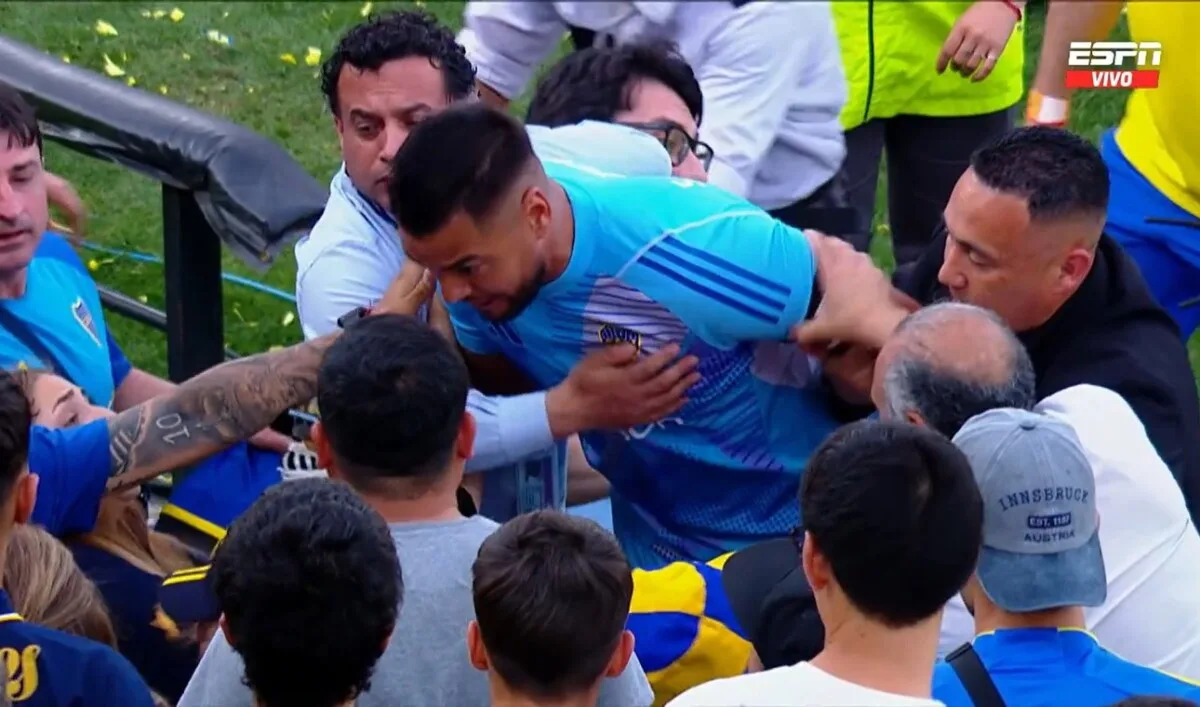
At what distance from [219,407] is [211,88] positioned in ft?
18.6

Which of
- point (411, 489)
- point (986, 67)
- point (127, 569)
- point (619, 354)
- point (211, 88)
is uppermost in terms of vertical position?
point (411, 489)

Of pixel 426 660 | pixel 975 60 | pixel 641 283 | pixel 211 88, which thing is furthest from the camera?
pixel 211 88

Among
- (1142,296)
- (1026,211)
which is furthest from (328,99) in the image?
(1142,296)

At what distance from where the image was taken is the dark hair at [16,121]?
3.53 metres

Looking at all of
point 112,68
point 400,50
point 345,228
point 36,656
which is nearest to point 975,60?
point 400,50

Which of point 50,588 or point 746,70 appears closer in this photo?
point 50,588

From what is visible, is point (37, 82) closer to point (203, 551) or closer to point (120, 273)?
point (203, 551)

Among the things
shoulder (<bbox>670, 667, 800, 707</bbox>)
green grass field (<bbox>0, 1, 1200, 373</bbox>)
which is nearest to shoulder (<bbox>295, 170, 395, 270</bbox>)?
shoulder (<bbox>670, 667, 800, 707</bbox>)

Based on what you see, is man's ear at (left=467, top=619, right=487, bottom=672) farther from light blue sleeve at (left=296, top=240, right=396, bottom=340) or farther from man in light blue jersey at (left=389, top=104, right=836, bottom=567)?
light blue sleeve at (left=296, top=240, right=396, bottom=340)

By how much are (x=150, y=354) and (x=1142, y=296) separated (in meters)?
3.86

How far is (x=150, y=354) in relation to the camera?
6254 mm

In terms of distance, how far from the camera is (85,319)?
3.73 meters

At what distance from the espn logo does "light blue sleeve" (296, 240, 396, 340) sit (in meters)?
2.31

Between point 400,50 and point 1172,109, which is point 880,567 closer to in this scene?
point 400,50
